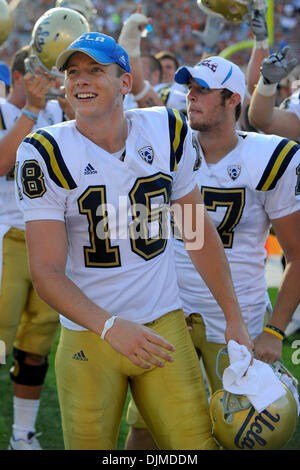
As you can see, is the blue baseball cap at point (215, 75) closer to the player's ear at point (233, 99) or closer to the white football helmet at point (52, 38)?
the player's ear at point (233, 99)

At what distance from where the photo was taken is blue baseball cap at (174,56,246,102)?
10.5ft

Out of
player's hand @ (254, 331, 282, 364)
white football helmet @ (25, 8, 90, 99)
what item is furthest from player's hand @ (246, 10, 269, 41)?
Answer: player's hand @ (254, 331, 282, 364)

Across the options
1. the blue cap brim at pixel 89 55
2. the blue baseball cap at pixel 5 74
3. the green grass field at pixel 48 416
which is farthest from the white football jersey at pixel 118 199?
the blue baseball cap at pixel 5 74

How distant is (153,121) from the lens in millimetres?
2588

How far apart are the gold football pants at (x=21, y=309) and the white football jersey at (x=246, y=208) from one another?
1.10 meters

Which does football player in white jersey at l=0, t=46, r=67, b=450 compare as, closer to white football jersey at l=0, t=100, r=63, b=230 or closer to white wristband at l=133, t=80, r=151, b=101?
white football jersey at l=0, t=100, r=63, b=230

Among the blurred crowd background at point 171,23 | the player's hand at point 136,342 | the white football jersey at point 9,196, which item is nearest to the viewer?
the player's hand at point 136,342

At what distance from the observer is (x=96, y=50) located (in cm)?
241

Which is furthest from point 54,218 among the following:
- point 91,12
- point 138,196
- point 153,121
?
point 91,12

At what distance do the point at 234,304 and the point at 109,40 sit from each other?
1099 millimetres

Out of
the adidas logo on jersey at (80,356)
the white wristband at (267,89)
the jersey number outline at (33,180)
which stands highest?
the white wristband at (267,89)

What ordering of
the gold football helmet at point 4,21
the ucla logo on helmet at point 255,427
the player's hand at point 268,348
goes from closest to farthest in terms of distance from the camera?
the ucla logo on helmet at point 255,427, the player's hand at point 268,348, the gold football helmet at point 4,21

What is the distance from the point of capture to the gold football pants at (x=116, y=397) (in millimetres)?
2447

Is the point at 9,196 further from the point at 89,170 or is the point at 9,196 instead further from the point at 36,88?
the point at 89,170
